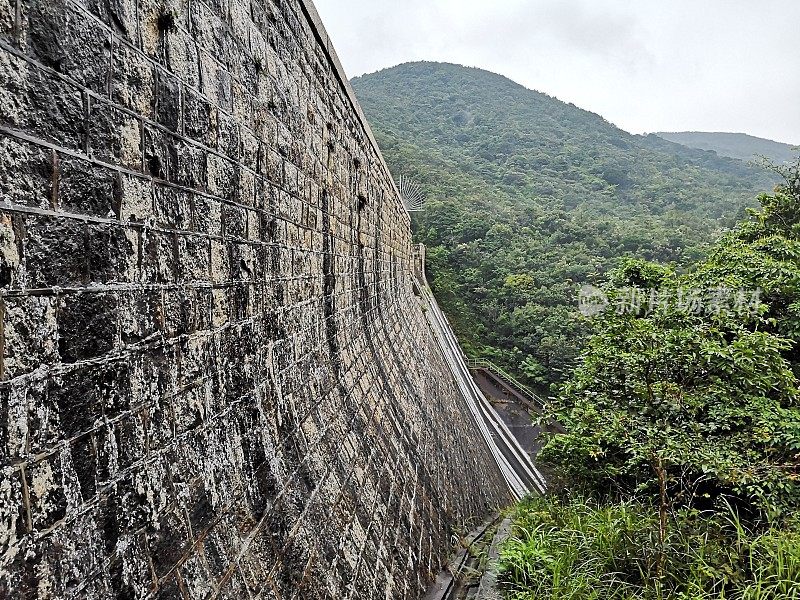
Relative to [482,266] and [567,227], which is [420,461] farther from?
[567,227]

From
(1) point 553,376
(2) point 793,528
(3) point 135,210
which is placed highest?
(3) point 135,210

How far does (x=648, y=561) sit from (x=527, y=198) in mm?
33890

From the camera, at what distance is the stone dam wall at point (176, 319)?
106 centimetres

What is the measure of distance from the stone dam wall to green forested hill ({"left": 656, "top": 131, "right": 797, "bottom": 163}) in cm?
9357

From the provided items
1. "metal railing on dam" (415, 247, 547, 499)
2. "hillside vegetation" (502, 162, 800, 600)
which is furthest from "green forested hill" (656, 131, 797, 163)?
"hillside vegetation" (502, 162, 800, 600)

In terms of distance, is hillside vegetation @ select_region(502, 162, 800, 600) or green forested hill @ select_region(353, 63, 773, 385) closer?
hillside vegetation @ select_region(502, 162, 800, 600)

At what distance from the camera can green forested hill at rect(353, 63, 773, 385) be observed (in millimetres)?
18500

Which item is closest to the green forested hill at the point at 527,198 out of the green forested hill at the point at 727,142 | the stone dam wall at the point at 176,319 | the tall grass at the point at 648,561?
the tall grass at the point at 648,561

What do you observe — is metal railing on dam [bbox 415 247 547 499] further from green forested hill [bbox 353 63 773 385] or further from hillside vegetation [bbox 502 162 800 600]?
hillside vegetation [bbox 502 162 800 600]

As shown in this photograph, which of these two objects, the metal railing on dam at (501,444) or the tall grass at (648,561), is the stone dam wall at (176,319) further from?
the metal railing on dam at (501,444)

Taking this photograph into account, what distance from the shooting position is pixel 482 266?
66.9 ft

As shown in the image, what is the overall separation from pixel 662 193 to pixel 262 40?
127 feet

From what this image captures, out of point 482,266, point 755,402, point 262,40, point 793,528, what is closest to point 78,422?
point 262,40

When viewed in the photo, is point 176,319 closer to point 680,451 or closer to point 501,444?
point 680,451
